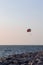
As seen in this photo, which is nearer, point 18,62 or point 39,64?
point 39,64

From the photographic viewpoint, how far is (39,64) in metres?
14.6

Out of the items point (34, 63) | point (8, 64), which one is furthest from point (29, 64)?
point (8, 64)

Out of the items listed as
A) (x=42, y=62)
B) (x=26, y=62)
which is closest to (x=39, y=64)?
(x=42, y=62)

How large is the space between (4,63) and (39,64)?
7.93ft

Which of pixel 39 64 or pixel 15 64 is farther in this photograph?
pixel 15 64

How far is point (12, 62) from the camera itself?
640 inches

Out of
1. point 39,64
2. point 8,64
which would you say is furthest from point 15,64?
point 39,64

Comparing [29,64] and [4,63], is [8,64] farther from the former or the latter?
[29,64]

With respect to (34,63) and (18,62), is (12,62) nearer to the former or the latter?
(18,62)

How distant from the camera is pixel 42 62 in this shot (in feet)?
49.1

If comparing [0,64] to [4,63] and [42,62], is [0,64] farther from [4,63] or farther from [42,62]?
[42,62]

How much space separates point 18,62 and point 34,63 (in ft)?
4.39

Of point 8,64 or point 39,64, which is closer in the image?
point 39,64

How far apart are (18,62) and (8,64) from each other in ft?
2.72
